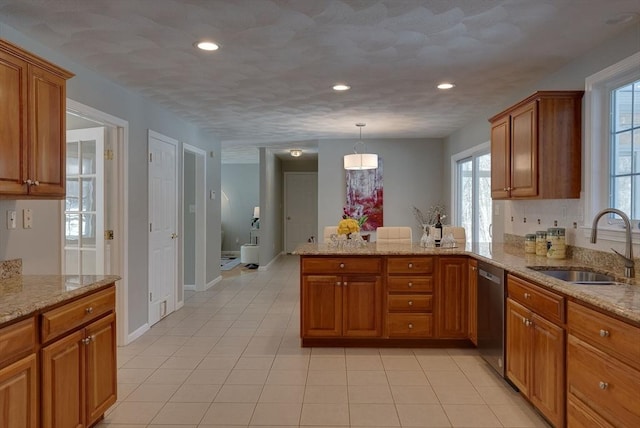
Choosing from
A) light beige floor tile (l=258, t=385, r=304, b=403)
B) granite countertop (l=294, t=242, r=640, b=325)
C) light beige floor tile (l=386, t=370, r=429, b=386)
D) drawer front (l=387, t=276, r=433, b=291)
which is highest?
granite countertop (l=294, t=242, r=640, b=325)

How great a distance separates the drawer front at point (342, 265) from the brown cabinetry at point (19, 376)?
92.6 inches

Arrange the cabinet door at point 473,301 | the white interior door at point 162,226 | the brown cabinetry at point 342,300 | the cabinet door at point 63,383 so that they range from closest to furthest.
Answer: the cabinet door at point 63,383, the cabinet door at point 473,301, the brown cabinetry at point 342,300, the white interior door at point 162,226

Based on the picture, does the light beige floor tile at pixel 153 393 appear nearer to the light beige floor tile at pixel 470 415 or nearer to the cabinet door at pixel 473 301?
the light beige floor tile at pixel 470 415

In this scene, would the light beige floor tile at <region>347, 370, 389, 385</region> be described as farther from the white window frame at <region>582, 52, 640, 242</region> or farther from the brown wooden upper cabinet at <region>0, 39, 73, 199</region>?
the brown wooden upper cabinet at <region>0, 39, 73, 199</region>

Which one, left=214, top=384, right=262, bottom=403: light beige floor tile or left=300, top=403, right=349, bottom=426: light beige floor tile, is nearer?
left=300, top=403, right=349, bottom=426: light beige floor tile

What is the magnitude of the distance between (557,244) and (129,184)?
3752mm

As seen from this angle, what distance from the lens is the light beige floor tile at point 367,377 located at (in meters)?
3.25

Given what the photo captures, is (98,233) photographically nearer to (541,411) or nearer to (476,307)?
(476,307)

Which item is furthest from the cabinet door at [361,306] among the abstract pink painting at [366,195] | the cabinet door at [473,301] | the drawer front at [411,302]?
the abstract pink painting at [366,195]

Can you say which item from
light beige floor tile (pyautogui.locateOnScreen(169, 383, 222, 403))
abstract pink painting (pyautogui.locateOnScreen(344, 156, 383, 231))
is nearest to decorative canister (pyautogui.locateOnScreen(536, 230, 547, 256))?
light beige floor tile (pyautogui.locateOnScreen(169, 383, 222, 403))

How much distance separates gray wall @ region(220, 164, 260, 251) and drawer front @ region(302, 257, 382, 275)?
7.78 metres

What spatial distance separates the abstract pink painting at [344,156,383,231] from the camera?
7.43 meters

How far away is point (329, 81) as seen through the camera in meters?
3.97

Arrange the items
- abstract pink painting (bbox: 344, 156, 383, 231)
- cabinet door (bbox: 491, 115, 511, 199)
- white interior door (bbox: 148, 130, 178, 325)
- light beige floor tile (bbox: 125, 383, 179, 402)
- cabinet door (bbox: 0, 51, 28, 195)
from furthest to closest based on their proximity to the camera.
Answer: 1. abstract pink painting (bbox: 344, 156, 383, 231)
2. white interior door (bbox: 148, 130, 178, 325)
3. cabinet door (bbox: 491, 115, 511, 199)
4. light beige floor tile (bbox: 125, 383, 179, 402)
5. cabinet door (bbox: 0, 51, 28, 195)
